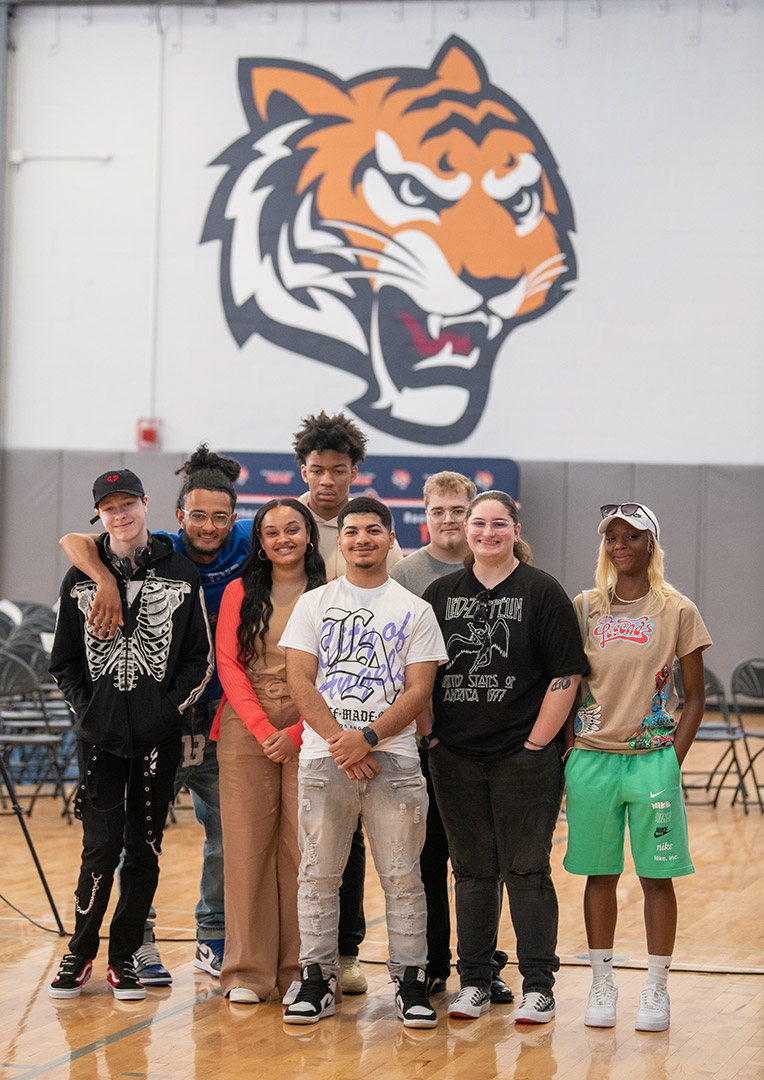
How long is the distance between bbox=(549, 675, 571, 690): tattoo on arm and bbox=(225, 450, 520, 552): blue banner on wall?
801cm

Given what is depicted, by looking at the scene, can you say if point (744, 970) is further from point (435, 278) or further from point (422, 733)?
point (435, 278)

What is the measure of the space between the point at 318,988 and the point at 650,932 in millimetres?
980

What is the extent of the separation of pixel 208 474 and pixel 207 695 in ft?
2.38

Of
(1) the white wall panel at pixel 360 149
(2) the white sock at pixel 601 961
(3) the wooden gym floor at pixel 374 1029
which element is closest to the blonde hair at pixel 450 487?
(2) the white sock at pixel 601 961

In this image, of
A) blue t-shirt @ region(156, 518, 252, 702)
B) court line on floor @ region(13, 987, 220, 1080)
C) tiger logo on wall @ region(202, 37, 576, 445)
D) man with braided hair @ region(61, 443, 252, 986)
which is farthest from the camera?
tiger logo on wall @ region(202, 37, 576, 445)

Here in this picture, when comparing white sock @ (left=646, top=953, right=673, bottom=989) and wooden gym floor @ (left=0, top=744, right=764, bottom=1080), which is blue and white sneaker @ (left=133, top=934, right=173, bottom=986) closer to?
wooden gym floor @ (left=0, top=744, right=764, bottom=1080)

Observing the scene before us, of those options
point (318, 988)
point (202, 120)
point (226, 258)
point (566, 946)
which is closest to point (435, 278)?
point (226, 258)

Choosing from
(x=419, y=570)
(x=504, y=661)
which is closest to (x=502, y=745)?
(x=504, y=661)

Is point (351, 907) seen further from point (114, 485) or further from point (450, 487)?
point (114, 485)

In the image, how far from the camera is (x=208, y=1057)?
3.41m

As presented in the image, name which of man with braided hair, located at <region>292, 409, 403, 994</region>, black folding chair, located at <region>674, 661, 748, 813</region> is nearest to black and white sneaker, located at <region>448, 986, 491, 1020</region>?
man with braided hair, located at <region>292, 409, 403, 994</region>

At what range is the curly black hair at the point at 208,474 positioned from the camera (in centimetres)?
417

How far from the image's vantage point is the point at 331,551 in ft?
Result: 14.1

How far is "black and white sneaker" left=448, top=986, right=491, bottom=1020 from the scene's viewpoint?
3.77m
